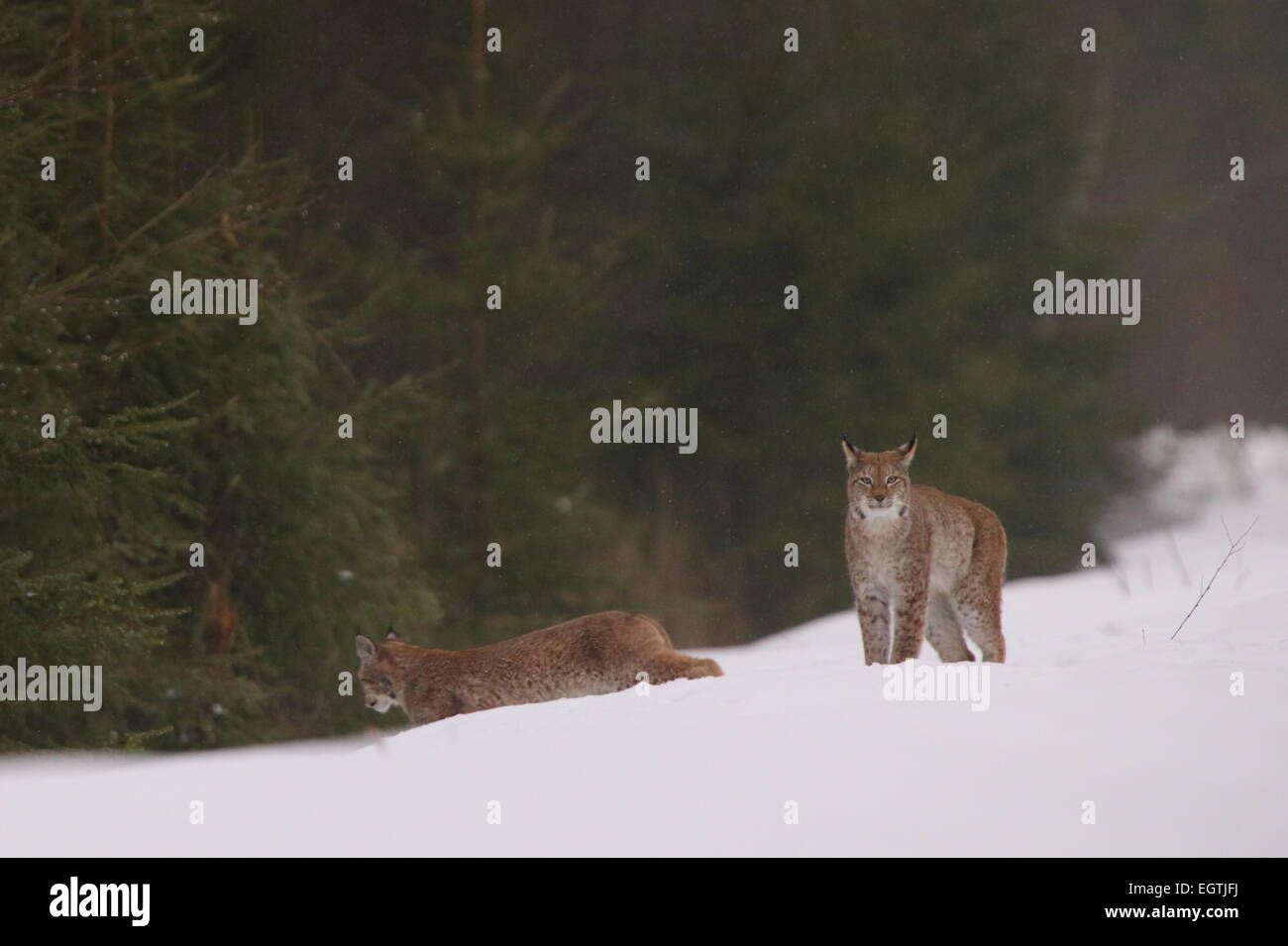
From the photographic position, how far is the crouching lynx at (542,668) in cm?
920

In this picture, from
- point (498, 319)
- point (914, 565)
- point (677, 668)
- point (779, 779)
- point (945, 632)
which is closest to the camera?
point (779, 779)

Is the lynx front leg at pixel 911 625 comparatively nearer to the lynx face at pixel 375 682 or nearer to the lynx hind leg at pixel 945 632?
the lynx hind leg at pixel 945 632

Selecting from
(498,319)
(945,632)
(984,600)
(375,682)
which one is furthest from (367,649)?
(498,319)

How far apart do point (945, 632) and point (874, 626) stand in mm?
602

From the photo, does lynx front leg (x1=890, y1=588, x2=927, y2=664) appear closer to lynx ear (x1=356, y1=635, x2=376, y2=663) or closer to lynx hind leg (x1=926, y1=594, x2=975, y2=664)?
lynx hind leg (x1=926, y1=594, x2=975, y2=664)

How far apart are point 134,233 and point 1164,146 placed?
87.7 ft

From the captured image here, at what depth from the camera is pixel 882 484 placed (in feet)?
30.3

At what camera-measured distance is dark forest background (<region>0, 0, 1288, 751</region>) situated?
11.3 meters

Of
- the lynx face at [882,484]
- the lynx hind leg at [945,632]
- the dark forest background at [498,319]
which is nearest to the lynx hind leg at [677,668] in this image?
the lynx face at [882,484]

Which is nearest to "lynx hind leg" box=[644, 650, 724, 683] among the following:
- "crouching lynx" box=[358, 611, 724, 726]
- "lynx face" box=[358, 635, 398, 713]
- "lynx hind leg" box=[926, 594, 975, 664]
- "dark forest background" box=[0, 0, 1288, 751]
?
"crouching lynx" box=[358, 611, 724, 726]

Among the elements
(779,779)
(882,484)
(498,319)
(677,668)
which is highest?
(498,319)

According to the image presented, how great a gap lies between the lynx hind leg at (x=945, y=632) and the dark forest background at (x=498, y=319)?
4.64 meters

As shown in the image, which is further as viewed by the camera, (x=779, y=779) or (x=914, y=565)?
(x=914, y=565)

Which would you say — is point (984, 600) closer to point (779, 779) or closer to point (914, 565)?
point (914, 565)
